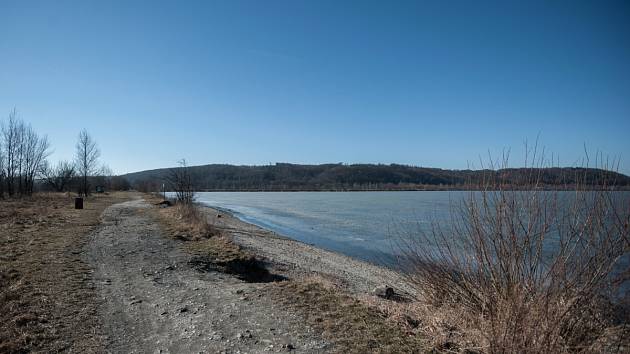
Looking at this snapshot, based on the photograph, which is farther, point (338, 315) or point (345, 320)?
point (338, 315)

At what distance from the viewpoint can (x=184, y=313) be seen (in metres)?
6.65

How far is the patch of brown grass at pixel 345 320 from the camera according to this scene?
205 inches

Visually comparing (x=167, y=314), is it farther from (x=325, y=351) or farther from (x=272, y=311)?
(x=325, y=351)

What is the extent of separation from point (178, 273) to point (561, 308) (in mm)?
9115

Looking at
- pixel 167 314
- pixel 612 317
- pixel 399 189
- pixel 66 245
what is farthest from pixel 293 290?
pixel 399 189

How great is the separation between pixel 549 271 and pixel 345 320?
3.21m

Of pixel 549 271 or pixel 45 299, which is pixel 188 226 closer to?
pixel 45 299

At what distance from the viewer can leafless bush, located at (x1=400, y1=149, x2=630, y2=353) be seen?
14.2ft

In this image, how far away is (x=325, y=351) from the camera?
508 centimetres

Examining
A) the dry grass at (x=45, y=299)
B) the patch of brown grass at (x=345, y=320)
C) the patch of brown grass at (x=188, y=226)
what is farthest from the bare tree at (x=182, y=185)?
the patch of brown grass at (x=345, y=320)

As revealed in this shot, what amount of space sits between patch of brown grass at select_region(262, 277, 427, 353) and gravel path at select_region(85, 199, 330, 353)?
0.28 metres

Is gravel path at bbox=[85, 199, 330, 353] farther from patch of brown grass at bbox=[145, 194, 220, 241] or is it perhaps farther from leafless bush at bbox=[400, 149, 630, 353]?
patch of brown grass at bbox=[145, 194, 220, 241]

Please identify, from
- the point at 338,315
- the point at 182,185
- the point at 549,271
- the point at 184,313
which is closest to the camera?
the point at 549,271

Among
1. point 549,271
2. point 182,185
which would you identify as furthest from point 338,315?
point 182,185
